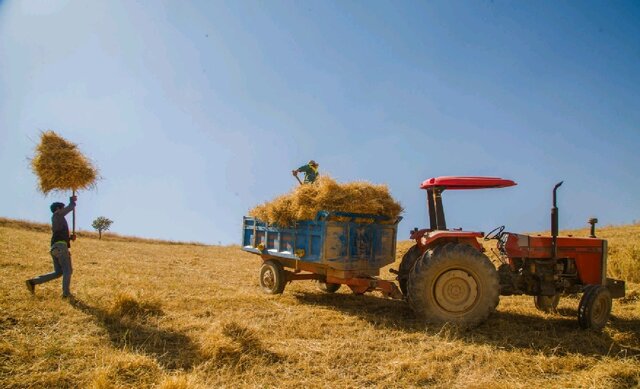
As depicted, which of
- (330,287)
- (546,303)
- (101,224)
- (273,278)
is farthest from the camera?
(101,224)

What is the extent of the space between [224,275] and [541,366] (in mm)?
8566

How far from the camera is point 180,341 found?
5020mm

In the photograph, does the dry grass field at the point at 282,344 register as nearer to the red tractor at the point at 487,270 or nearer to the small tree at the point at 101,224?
the red tractor at the point at 487,270

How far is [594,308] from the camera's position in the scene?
5.94m

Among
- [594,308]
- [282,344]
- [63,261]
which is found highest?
[63,261]

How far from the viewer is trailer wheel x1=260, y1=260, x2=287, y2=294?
8.18m

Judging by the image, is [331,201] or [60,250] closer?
[60,250]

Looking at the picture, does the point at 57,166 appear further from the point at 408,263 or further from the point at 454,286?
the point at 454,286

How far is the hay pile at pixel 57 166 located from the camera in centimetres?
805

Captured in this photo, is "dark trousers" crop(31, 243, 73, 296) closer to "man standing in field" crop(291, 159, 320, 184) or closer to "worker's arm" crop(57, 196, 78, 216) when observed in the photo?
"worker's arm" crop(57, 196, 78, 216)

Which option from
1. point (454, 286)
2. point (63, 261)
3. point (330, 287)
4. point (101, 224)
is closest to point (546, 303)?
point (454, 286)

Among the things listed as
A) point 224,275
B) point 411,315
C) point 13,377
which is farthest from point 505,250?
point 224,275

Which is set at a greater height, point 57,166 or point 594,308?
point 57,166

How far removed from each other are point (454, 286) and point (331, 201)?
8.14ft
